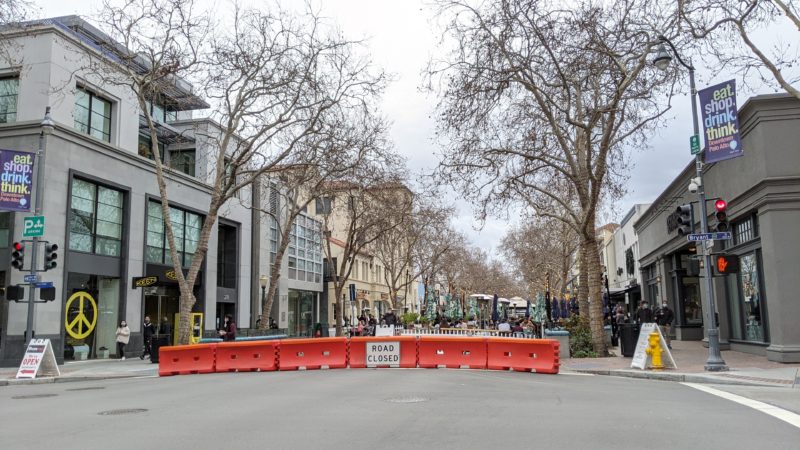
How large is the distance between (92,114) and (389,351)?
16.1 meters

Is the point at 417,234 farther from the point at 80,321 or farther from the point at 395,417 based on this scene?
the point at 395,417

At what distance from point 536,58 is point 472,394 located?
1324 cm

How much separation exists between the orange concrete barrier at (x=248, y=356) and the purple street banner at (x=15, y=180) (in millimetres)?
7788

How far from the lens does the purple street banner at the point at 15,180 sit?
20.1 metres

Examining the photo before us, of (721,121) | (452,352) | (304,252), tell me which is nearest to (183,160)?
(304,252)

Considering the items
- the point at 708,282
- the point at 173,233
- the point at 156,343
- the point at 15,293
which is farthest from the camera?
the point at 173,233

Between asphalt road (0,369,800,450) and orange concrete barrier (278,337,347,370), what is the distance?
166 inches

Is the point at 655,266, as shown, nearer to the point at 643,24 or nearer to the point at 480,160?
the point at 480,160

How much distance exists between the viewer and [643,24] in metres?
19.2

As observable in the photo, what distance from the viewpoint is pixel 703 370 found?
1669cm

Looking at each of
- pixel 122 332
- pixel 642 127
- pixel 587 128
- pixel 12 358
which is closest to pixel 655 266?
pixel 642 127

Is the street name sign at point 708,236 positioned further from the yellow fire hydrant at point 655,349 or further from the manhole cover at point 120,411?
the manhole cover at point 120,411

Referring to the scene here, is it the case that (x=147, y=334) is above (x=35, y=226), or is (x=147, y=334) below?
below

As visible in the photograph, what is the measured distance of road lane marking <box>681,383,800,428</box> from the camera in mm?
8938
